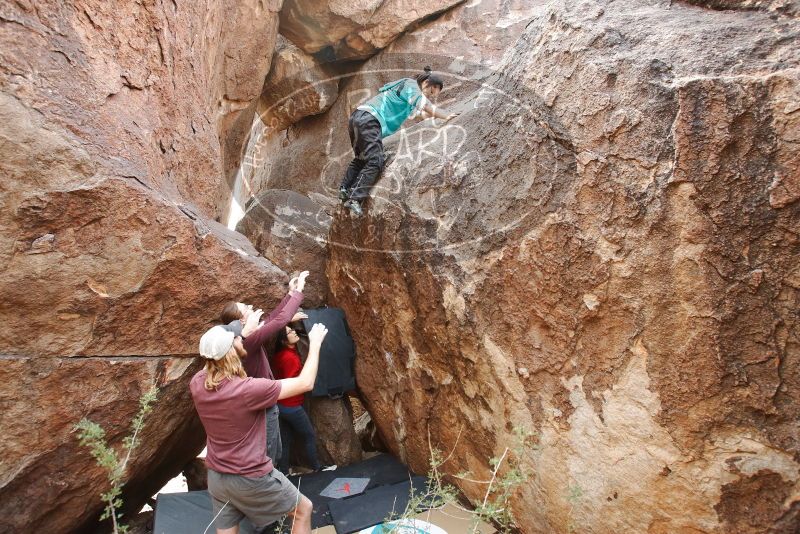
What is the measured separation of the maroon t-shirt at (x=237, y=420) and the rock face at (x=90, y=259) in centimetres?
75

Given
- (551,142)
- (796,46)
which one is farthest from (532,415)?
(796,46)

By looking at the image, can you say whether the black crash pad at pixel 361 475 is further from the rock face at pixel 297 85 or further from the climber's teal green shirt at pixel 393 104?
the rock face at pixel 297 85

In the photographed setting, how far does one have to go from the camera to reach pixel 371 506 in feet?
11.4

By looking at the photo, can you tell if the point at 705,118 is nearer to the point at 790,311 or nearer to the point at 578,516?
the point at 790,311

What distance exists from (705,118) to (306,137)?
18.5 feet

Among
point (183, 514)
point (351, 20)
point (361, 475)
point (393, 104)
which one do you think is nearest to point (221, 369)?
point (183, 514)

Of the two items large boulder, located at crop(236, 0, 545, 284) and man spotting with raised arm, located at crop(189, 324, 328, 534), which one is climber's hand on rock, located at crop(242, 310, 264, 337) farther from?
large boulder, located at crop(236, 0, 545, 284)

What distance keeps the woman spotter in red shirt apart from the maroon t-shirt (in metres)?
1.31

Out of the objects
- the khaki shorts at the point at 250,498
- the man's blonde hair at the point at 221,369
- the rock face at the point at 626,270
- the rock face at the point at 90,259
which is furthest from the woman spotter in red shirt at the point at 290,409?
the man's blonde hair at the point at 221,369

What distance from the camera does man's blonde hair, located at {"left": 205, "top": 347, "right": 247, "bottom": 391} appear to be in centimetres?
239

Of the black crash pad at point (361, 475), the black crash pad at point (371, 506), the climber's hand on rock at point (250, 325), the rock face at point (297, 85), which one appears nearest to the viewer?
the climber's hand on rock at point (250, 325)

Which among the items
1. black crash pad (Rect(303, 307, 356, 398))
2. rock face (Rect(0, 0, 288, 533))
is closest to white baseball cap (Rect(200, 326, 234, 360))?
rock face (Rect(0, 0, 288, 533))

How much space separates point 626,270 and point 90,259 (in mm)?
2451

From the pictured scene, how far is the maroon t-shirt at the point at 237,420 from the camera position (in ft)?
7.80
